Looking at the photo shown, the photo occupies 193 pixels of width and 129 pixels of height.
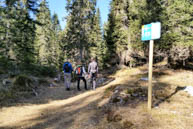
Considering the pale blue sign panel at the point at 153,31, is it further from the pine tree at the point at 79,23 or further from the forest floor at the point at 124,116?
the pine tree at the point at 79,23

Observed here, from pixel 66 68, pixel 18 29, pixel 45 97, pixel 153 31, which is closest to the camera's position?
pixel 153 31

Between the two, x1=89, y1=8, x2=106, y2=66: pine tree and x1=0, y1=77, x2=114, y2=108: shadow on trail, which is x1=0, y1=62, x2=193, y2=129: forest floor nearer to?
x1=0, y1=77, x2=114, y2=108: shadow on trail

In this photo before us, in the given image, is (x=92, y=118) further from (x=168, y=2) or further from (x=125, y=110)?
(x=168, y=2)

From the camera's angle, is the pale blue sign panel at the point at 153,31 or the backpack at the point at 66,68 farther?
the backpack at the point at 66,68

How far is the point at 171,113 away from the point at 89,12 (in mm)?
20891

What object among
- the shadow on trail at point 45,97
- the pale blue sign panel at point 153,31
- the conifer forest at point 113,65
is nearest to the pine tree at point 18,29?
the conifer forest at point 113,65

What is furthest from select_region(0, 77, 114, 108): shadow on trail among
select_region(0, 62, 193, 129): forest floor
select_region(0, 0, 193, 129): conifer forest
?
select_region(0, 62, 193, 129): forest floor

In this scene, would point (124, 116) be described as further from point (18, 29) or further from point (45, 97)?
point (18, 29)

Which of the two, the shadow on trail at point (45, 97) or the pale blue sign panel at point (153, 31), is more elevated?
the pale blue sign panel at point (153, 31)

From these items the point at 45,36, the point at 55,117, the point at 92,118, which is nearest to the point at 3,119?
the point at 55,117

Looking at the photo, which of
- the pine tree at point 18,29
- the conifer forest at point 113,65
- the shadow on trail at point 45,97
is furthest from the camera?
the pine tree at point 18,29

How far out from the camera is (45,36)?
103 feet

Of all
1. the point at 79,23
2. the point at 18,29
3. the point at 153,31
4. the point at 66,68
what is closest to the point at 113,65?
the point at 79,23

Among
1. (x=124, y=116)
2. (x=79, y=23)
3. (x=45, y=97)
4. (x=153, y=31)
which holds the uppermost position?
(x=79, y=23)
